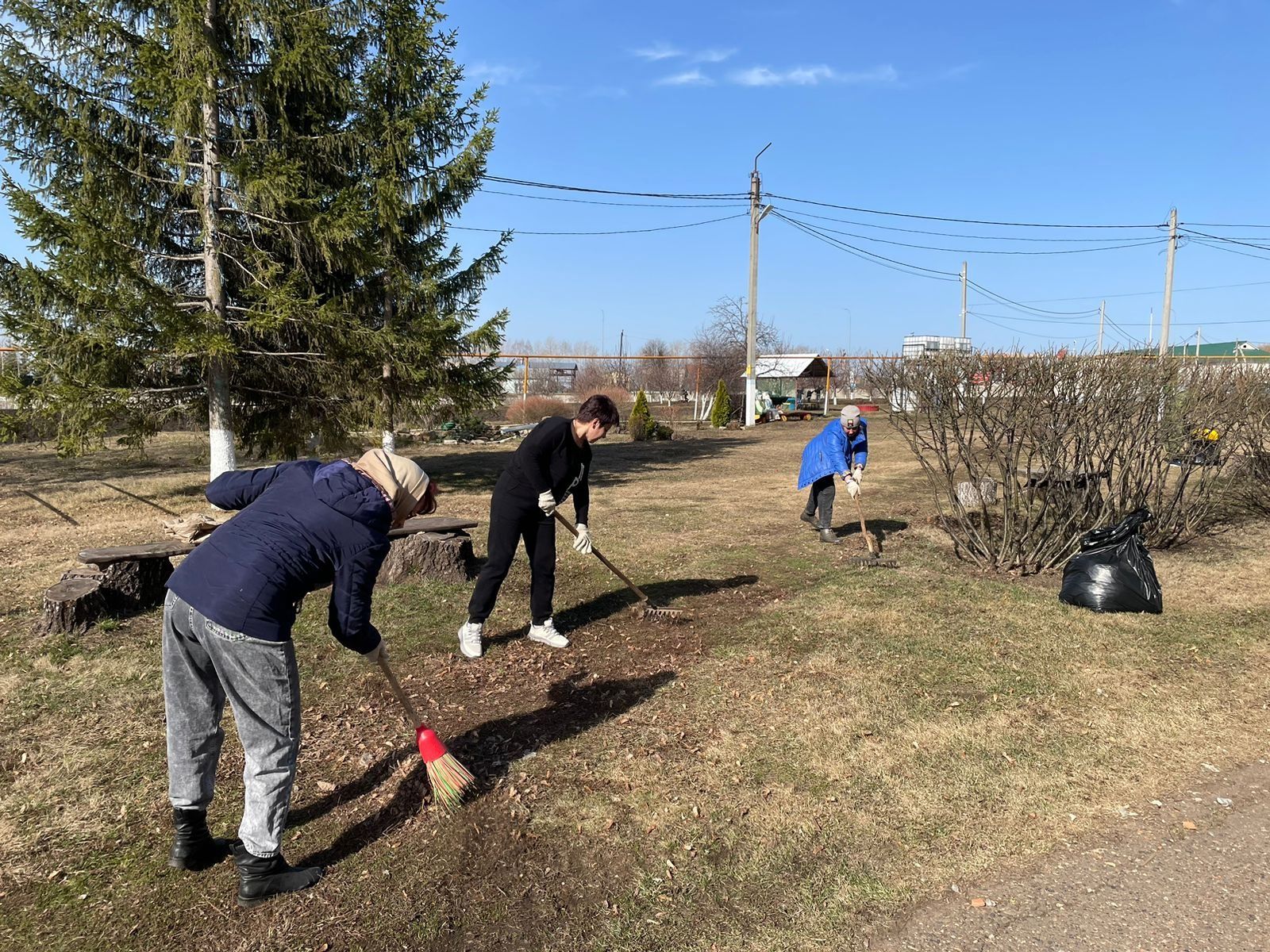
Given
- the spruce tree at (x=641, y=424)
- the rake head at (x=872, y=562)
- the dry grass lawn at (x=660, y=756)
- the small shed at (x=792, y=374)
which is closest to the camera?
the dry grass lawn at (x=660, y=756)

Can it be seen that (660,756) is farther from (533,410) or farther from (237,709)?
(533,410)

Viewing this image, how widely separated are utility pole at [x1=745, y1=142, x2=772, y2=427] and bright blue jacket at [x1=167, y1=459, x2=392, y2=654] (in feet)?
71.2

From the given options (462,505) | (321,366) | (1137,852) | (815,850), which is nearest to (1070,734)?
(1137,852)

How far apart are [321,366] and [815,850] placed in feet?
30.3

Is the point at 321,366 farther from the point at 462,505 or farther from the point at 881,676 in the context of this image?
the point at 881,676

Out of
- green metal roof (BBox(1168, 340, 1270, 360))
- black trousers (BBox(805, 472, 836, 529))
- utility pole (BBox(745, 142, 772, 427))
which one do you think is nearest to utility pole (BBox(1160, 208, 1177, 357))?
green metal roof (BBox(1168, 340, 1270, 360))

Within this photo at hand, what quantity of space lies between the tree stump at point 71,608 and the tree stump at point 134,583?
13 centimetres

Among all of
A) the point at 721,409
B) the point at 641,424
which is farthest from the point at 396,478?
the point at 721,409

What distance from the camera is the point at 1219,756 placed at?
3840 mm

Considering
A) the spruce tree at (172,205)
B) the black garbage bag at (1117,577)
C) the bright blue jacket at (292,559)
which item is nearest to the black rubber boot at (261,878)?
the bright blue jacket at (292,559)

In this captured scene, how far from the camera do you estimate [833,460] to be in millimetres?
8055

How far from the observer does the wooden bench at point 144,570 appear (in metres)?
5.20

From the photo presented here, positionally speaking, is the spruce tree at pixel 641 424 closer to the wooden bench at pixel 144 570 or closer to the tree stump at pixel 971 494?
the tree stump at pixel 971 494

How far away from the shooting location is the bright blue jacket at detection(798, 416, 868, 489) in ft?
26.5
